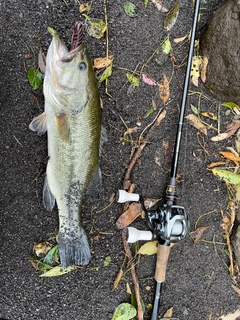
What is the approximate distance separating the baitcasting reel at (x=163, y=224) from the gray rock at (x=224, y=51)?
1.01 meters

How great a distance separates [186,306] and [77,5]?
2493mm

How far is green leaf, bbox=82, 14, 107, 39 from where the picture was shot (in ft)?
9.04

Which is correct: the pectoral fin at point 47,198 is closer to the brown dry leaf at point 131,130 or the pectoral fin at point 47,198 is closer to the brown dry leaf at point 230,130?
the brown dry leaf at point 131,130

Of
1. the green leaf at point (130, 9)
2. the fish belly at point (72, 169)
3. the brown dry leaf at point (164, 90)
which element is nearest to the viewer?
the fish belly at point (72, 169)

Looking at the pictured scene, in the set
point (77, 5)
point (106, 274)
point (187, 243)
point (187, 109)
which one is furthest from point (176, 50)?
point (106, 274)

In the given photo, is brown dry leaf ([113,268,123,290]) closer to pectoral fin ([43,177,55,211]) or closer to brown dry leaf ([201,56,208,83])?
pectoral fin ([43,177,55,211])

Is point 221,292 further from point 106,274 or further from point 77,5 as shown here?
point 77,5

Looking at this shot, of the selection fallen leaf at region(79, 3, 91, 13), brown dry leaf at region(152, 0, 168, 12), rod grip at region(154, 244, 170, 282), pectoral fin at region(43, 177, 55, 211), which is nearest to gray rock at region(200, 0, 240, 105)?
brown dry leaf at region(152, 0, 168, 12)

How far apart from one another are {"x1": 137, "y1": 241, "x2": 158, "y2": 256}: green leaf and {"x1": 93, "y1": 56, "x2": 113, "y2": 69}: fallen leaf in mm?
1399

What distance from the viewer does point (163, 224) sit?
8.61 feet

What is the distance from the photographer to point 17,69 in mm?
2650

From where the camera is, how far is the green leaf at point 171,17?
9.55ft

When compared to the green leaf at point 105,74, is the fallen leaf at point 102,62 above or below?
above

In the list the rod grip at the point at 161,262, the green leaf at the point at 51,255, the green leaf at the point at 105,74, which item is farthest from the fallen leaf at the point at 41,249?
the green leaf at the point at 105,74
